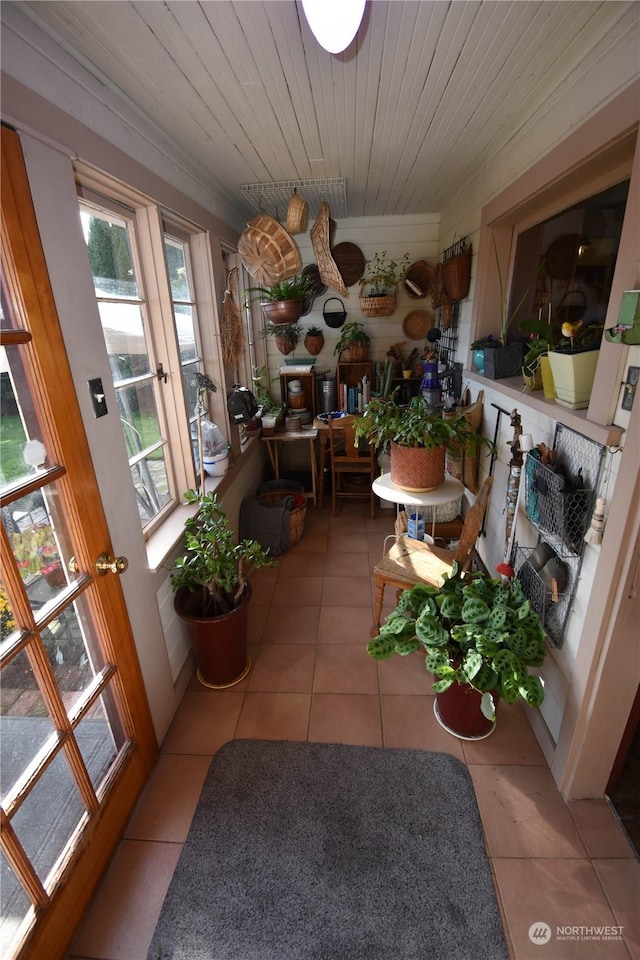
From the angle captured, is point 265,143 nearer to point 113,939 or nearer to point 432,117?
point 432,117

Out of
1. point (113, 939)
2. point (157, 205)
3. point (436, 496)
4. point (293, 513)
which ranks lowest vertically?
point (113, 939)

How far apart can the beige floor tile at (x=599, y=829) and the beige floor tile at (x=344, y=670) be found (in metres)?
0.82

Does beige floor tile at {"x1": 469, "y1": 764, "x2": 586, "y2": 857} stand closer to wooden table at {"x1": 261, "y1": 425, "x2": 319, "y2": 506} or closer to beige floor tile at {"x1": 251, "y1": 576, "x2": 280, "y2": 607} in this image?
beige floor tile at {"x1": 251, "y1": 576, "x2": 280, "y2": 607}

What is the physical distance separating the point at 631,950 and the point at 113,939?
1.43m

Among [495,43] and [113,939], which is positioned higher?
[495,43]

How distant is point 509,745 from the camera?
5.34ft

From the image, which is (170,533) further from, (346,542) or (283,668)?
(346,542)

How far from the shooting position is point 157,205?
5.66ft

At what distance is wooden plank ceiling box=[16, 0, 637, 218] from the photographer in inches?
41.6

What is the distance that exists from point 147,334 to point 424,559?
1705 millimetres

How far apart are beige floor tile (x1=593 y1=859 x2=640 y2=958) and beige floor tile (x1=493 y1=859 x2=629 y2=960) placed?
0.8 inches

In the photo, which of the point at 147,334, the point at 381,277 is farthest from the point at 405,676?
the point at 381,277

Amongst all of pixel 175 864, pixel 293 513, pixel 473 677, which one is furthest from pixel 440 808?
pixel 293 513

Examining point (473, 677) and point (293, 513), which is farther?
point (293, 513)
